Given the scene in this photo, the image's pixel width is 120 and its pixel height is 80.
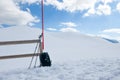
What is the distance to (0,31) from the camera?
121ft

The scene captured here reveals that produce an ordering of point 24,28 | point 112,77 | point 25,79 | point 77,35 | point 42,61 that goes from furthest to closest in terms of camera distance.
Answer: point 77,35 < point 24,28 < point 42,61 < point 25,79 < point 112,77

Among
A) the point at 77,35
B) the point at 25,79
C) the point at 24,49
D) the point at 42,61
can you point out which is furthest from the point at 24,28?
the point at 25,79

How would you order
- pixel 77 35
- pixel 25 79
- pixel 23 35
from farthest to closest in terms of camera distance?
1. pixel 77 35
2. pixel 23 35
3. pixel 25 79

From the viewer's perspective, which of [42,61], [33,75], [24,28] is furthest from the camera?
[24,28]

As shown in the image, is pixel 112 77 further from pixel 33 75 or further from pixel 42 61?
pixel 42 61

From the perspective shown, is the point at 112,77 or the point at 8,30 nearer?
the point at 112,77

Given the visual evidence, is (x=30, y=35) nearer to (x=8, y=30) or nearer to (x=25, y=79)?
(x=8, y=30)

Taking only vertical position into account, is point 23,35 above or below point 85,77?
below

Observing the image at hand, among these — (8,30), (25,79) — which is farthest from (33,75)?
(8,30)

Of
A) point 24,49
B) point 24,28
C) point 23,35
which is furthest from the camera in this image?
point 24,28

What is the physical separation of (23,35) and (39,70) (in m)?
26.3

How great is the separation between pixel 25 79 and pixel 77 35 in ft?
124

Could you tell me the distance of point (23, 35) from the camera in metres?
36.5

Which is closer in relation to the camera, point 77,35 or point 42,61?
point 42,61
